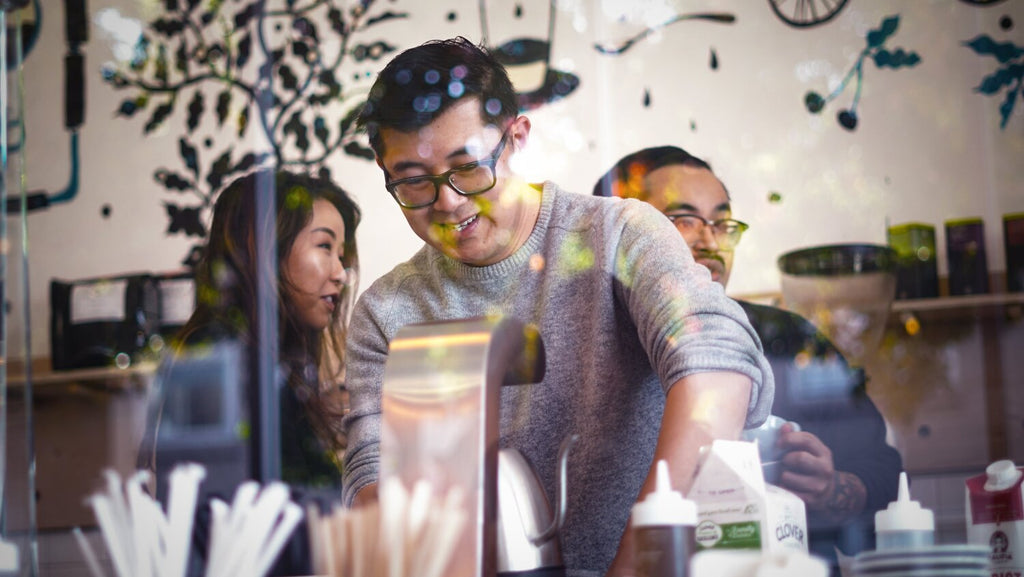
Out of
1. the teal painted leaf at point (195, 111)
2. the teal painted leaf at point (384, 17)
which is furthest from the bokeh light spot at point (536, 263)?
the teal painted leaf at point (195, 111)

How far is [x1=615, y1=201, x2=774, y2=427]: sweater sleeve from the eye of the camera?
71cm

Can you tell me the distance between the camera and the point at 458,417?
19.5 inches

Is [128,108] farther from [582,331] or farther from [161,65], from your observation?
[582,331]

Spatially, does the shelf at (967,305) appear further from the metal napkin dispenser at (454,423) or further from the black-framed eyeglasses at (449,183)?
the metal napkin dispenser at (454,423)

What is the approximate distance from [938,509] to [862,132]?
26.6 inches

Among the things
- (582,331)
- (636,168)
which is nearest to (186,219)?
(636,168)

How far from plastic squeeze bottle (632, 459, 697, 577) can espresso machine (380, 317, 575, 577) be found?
0.08 m

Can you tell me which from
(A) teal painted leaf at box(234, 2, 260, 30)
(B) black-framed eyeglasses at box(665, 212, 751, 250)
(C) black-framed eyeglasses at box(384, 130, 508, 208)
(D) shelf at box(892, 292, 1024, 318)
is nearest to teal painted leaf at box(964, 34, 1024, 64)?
(D) shelf at box(892, 292, 1024, 318)

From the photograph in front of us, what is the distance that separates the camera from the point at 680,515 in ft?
1.55

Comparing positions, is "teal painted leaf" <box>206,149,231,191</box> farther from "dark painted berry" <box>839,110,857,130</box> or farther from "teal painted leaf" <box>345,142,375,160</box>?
"dark painted berry" <box>839,110,857,130</box>

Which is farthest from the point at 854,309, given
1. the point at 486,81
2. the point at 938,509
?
the point at 486,81

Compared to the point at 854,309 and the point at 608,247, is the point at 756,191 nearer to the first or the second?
the point at 854,309

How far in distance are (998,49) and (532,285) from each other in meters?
1.25

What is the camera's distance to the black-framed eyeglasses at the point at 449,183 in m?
0.88
